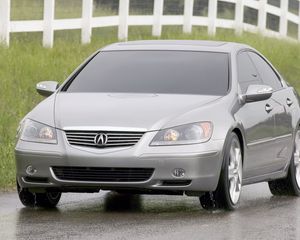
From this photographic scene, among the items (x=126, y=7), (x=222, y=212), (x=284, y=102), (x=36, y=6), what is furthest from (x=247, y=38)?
(x=222, y=212)

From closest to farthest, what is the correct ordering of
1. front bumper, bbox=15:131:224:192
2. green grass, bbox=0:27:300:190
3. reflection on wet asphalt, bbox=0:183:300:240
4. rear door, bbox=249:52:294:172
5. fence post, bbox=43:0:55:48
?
reflection on wet asphalt, bbox=0:183:300:240
front bumper, bbox=15:131:224:192
rear door, bbox=249:52:294:172
green grass, bbox=0:27:300:190
fence post, bbox=43:0:55:48

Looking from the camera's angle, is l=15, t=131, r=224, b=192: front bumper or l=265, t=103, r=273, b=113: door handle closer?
l=15, t=131, r=224, b=192: front bumper

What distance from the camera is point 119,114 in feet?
34.1

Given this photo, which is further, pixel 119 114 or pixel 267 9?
pixel 267 9

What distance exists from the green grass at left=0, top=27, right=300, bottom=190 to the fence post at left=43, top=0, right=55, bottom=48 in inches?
5.6

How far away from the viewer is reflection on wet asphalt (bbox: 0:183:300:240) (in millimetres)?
9219

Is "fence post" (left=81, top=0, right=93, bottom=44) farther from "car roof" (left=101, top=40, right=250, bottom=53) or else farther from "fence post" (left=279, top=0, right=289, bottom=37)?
"fence post" (left=279, top=0, right=289, bottom=37)

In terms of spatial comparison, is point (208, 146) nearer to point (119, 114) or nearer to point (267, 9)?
point (119, 114)

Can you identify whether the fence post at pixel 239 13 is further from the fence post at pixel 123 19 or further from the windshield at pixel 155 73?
the windshield at pixel 155 73

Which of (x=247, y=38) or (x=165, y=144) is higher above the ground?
(x=165, y=144)

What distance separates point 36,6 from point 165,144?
12506mm

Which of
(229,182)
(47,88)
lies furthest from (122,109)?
(47,88)

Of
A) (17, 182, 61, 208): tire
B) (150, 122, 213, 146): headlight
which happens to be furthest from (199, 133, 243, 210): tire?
(17, 182, 61, 208): tire

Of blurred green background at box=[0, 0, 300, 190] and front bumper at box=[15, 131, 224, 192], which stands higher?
front bumper at box=[15, 131, 224, 192]
